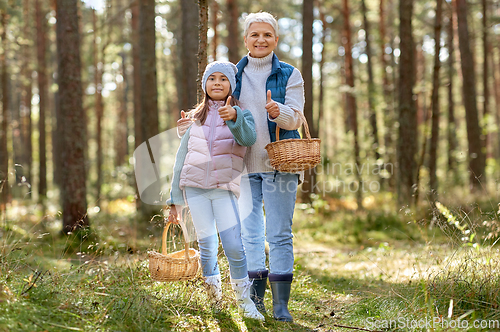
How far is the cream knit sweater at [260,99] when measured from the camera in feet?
11.7

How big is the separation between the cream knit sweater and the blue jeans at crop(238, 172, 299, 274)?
0.11 m

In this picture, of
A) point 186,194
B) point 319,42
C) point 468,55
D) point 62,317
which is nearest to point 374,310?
point 186,194

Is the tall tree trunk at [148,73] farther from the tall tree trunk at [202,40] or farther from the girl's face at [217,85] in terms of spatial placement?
the girl's face at [217,85]

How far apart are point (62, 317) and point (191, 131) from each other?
5.33 feet

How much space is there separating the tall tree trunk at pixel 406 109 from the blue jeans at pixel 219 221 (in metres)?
7.39

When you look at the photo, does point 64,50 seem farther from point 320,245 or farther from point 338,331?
point 338,331

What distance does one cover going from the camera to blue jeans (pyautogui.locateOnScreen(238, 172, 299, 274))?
3553 mm

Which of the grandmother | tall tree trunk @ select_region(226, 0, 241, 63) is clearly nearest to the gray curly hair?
the grandmother

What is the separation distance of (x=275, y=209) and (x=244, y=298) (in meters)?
0.75

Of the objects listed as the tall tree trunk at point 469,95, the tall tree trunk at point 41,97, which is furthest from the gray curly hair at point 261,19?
the tall tree trunk at point 41,97

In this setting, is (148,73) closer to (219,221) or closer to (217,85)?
(217,85)

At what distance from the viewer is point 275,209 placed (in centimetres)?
355

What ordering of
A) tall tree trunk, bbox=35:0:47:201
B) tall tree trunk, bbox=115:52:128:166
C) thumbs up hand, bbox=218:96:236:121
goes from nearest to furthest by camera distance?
thumbs up hand, bbox=218:96:236:121
tall tree trunk, bbox=35:0:47:201
tall tree trunk, bbox=115:52:128:166

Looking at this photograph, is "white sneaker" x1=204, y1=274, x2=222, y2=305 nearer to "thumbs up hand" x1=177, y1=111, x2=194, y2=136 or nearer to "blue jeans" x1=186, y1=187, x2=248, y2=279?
"blue jeans" x1=186, y1=187, x2=248, y2=279
